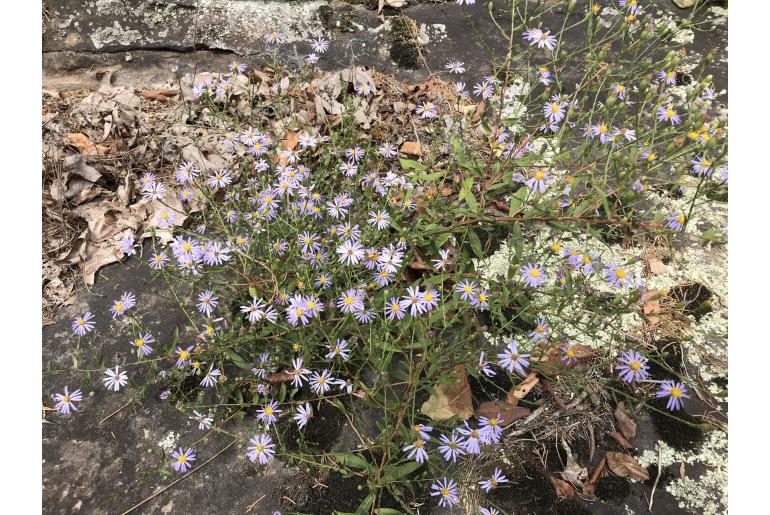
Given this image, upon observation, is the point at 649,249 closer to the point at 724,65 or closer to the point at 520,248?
the point at 520,248

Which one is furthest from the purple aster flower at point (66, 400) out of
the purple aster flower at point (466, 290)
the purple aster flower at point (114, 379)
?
the purple aster flower at point (466, 290)

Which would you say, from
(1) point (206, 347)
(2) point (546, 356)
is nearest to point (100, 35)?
(1) point (206, 347)

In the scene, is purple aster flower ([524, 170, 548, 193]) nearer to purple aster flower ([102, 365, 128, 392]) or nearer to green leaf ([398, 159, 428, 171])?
green leaf ([398, 159, 428, 171])

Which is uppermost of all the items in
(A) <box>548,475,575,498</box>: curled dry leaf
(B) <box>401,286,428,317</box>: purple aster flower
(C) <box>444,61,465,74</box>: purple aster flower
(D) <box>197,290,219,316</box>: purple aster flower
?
(C) <box>444,61,465,74</box>: purple aster flower

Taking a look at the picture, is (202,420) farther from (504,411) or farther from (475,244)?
(475,244)

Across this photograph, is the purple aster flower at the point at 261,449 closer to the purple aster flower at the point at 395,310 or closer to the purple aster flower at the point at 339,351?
the purple aster flower at the point at 339,351

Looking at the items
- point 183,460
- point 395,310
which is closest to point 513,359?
point 395,310

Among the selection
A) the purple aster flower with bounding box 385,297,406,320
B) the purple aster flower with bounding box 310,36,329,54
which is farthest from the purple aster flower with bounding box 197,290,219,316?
the purple aster flower with bounding box 310,36,329,54
